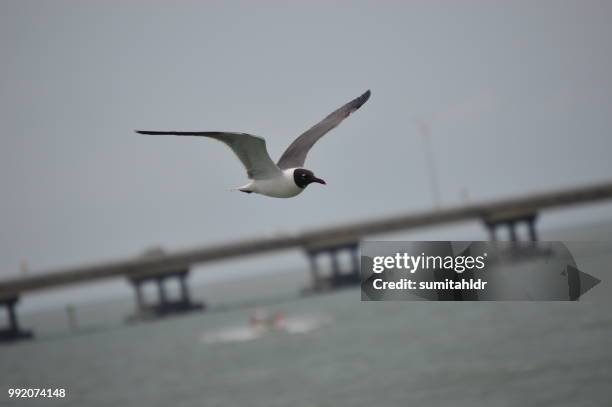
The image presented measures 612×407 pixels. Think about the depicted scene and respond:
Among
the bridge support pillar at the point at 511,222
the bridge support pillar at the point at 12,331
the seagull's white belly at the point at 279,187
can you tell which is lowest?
the bridge support pillar at the point at 12,331

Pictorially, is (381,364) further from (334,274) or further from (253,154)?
(334,274)

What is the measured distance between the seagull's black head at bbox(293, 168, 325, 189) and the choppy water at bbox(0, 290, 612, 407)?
2080 cm

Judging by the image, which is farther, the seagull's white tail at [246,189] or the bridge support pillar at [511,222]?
the bridge support pillar at [511,222]

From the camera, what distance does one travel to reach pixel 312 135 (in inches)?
525

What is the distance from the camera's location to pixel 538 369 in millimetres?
35250

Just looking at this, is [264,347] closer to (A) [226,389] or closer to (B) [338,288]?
(A) [226,389]

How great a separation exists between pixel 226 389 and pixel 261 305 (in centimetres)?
6412

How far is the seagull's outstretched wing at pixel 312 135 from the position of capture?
12547mm

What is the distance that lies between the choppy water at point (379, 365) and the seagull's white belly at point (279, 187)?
20740 millimetres

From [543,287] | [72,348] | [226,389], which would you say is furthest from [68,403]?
[72,348]

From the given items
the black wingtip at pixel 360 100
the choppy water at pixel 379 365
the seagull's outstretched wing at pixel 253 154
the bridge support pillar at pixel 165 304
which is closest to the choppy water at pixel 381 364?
the choppy water at pixel 379 365

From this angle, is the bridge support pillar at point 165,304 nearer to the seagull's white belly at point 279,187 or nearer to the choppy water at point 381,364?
the choppy water at point 381,364

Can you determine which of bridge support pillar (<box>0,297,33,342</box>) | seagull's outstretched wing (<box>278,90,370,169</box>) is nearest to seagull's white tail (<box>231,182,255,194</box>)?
seagull's outstretched wing (<box>278,90,370,169</box>)

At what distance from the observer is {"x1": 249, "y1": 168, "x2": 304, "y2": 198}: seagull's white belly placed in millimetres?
10547
